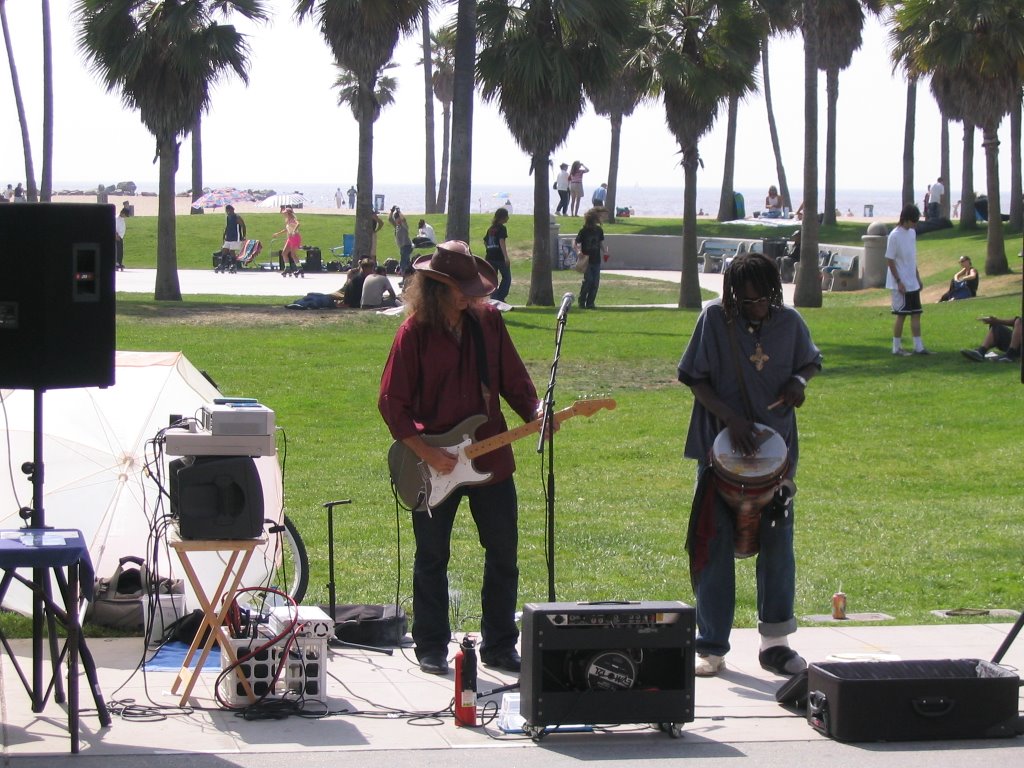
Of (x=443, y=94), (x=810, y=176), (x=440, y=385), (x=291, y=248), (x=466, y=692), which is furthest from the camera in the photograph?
(x=443, y=94)

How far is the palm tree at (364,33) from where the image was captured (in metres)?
28.3

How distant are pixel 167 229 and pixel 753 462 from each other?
23.1 meters

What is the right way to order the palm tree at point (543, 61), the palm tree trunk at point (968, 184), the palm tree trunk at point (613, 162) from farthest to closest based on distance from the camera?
the palm tree trunk at point (613, 162), the palm tree trunk at point (968, 184), the palm tree at point (543, 61)

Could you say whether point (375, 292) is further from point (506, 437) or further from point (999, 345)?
point (506, 437)

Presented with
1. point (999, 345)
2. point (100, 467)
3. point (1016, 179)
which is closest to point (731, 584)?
point (100, 467)

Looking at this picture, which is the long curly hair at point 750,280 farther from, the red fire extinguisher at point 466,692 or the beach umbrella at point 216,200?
the beach umbrella at point 216,200

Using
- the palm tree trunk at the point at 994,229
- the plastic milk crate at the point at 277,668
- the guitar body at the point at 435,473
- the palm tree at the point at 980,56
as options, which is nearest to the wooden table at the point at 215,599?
the plastic milk crate at the point at 277,668

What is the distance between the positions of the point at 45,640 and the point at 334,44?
79.5 ft

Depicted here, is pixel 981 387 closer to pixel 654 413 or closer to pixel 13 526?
pixel 654 413

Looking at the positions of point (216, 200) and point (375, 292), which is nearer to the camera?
point (375, 292)

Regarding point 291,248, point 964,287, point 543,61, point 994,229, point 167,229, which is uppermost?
point 543,61

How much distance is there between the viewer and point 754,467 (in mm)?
6387

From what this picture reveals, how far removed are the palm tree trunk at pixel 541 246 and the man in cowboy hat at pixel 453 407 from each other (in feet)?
68.6

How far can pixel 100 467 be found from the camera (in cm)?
777
